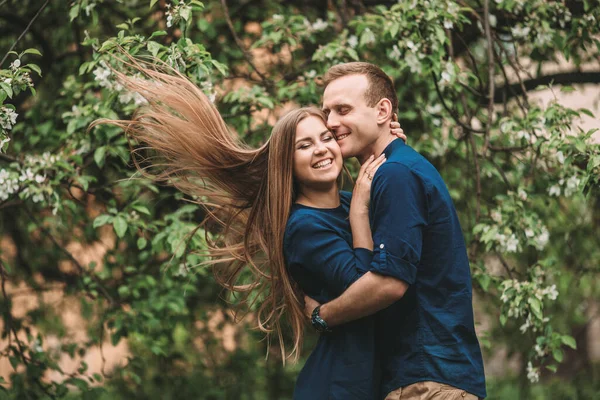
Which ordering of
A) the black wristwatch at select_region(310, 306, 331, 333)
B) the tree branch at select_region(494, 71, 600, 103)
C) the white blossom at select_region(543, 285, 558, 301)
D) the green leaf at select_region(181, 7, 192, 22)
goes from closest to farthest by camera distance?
the black wristwatch at select_region(310, 306, 331, 333)
the green leaf at select_region(181, 7, 192, 22)
the white blossom at select_region(543, 285, 558, 301)
the tree branch at select_region(494, 71, 600, 103)

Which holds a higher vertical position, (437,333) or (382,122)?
(382,122)

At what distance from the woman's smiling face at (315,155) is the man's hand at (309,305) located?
0.42 metres

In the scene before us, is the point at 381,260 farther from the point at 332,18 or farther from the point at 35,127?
the point at 35,127

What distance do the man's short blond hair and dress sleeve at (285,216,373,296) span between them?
51cm

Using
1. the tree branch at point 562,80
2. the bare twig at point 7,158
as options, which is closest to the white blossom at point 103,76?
the bare twig at point 7,158

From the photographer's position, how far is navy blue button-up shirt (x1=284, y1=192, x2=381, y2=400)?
2.69 meters

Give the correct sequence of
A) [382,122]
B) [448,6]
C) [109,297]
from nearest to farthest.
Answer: [382,122], [448,6], [109,297]

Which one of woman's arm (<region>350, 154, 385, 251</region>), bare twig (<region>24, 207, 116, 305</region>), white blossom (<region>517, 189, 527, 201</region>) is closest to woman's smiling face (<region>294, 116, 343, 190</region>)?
woman's arm (<region>350, 154, 385, 251</region>)

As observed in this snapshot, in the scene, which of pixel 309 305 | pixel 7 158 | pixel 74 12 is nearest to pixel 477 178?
pixel 309 305

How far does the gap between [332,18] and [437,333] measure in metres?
2.76

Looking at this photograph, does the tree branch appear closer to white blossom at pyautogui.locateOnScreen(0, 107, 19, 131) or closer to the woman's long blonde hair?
the woman's long blonde hair

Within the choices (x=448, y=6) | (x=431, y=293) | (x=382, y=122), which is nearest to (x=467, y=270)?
(x=431, y=293)

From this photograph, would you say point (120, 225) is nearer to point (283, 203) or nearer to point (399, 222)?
point (283, 203)

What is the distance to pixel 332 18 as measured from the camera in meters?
4.89
